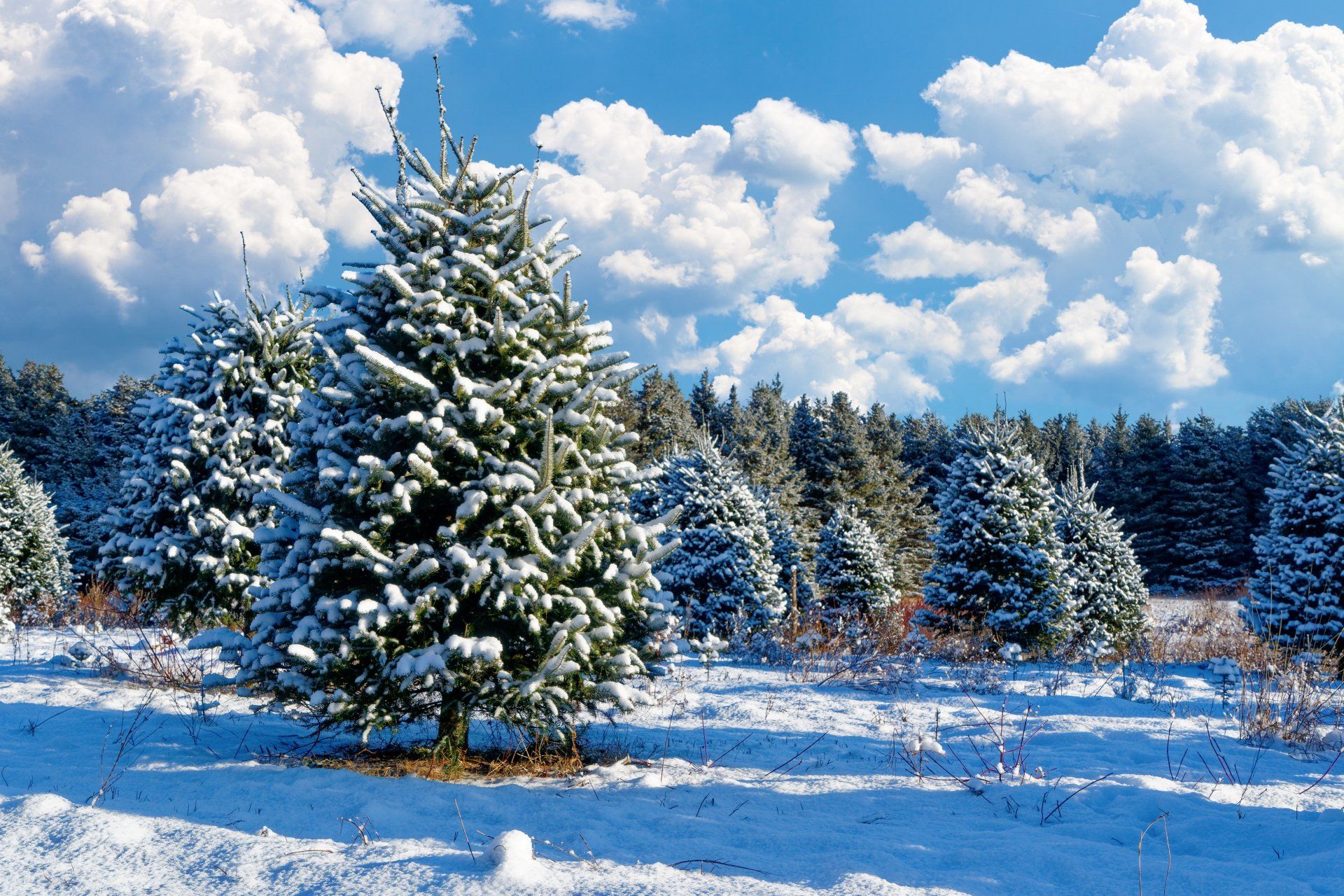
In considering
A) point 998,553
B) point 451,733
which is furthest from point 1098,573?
point 451,733

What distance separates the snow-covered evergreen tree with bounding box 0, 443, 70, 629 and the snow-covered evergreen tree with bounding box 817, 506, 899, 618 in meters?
14.8

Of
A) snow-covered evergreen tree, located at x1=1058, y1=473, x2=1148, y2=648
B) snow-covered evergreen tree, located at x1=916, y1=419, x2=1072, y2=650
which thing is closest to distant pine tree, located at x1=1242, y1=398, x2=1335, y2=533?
snow-covered evergreen tree, located at x1=1058, y1=473, x2=1148, y2=648

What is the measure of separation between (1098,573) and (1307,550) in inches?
147

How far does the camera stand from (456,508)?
4637 mm

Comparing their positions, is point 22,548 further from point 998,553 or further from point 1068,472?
point 1068,472

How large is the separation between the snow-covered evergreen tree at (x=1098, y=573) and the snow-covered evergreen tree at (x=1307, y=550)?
2.53m

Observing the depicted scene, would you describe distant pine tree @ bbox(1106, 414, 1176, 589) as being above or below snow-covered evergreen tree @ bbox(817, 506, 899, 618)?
above

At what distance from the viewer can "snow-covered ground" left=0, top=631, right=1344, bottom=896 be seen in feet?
9.47

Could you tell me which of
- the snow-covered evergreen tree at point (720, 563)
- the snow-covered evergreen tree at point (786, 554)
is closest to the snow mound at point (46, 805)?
the snow-covered evergreen tree at point (720, 563)

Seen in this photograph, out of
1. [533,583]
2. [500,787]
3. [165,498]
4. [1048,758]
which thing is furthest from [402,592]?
[165,498]

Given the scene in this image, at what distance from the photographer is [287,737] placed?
558 cm

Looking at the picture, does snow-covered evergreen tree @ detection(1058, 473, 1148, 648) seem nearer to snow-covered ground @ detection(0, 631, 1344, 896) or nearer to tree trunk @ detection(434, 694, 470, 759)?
snow-covered ground @ detection(0, 631, 1344, 896)

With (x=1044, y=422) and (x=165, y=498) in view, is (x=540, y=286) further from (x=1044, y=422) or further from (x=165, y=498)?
(x=1044, y=422)

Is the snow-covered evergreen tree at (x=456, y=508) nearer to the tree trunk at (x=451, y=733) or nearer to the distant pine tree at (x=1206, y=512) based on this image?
the tree trunk at (x=451, y=733)
